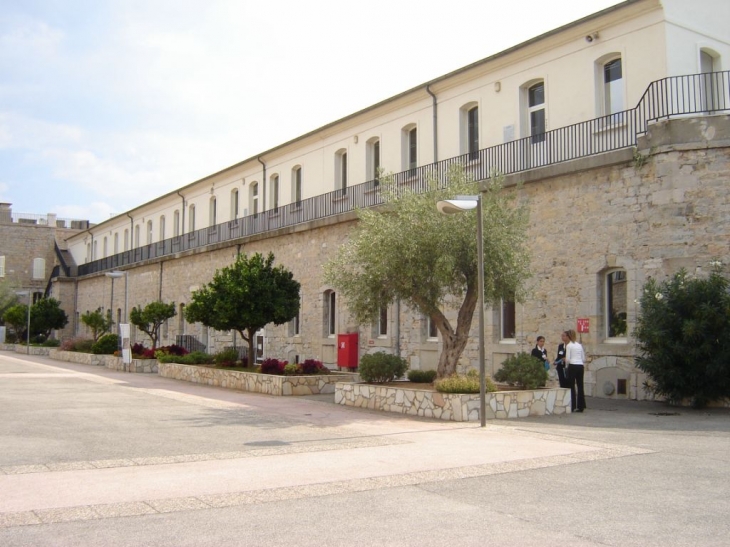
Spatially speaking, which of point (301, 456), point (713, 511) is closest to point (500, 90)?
point (301, 456)

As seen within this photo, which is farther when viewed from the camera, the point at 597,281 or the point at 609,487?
the point at 597,281

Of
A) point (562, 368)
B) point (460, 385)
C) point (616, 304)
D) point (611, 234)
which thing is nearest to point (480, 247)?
point (460, 385)

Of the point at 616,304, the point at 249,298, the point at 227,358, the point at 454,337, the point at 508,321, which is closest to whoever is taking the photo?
the point at 454,337

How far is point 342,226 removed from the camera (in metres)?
26.2

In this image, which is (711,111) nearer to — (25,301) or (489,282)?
(489,282)

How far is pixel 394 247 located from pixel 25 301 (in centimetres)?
5643

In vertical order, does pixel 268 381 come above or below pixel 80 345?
below

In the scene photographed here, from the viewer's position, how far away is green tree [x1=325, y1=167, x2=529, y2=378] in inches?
586

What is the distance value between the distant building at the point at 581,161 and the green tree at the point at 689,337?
1036 millimetres

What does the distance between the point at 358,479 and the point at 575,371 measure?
7871 mm

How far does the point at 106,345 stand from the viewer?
33.1 m

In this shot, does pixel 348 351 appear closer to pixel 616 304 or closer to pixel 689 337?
pixel 616 304

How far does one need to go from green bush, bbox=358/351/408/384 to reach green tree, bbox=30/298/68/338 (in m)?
35.4

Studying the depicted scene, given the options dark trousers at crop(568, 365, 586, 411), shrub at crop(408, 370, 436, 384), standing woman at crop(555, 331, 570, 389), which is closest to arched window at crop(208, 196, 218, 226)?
shrub at crop(408, 370, 436, 384)
